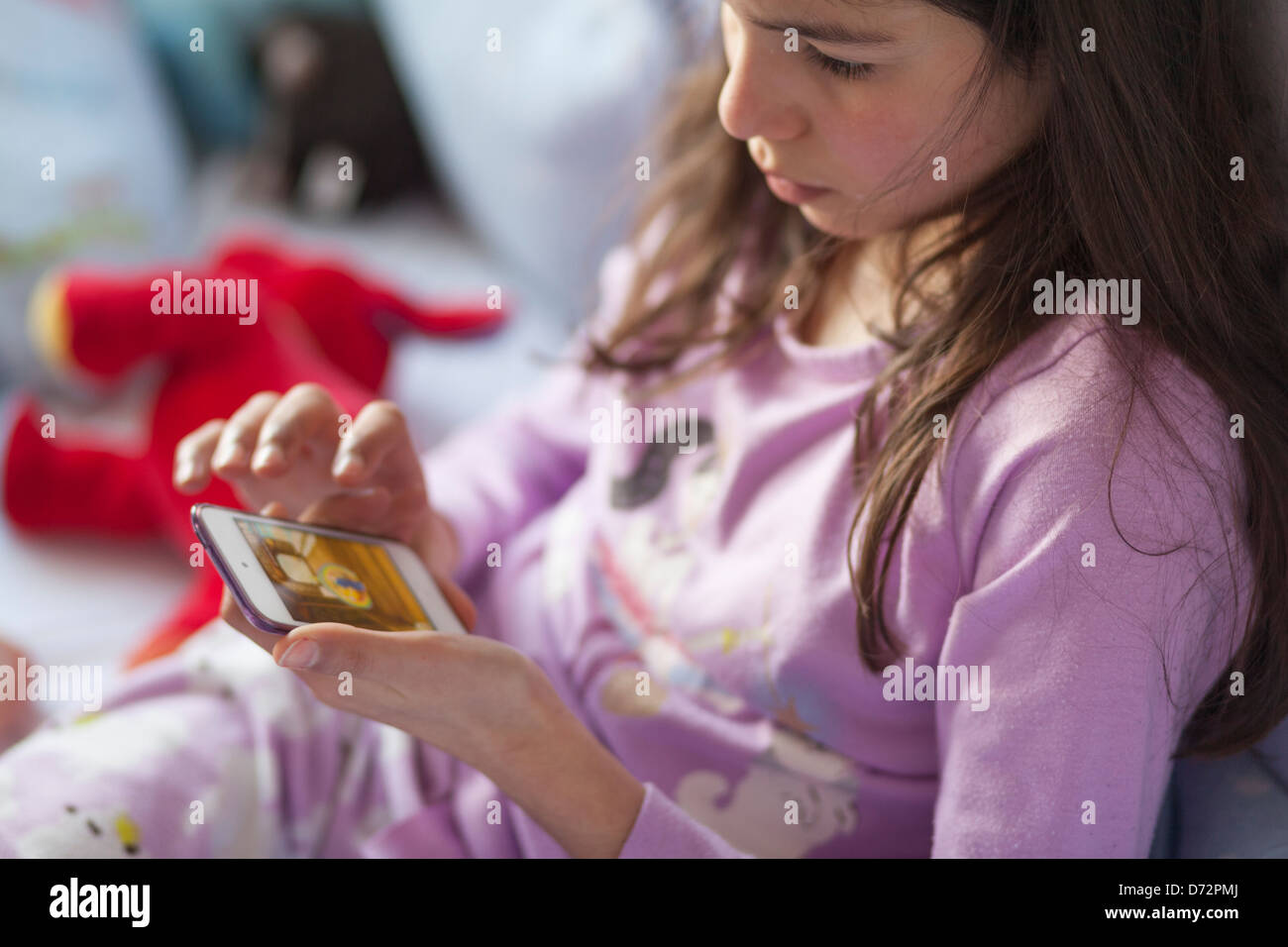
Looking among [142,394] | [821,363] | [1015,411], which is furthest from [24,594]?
[1015,411]

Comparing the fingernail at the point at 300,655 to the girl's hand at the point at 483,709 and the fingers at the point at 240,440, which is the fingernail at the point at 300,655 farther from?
the fingers at the point at 240,440

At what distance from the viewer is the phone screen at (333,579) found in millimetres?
566

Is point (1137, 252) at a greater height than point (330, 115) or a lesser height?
lesser

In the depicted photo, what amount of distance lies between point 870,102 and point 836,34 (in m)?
0.04

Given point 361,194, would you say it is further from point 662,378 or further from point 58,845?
point 58,845

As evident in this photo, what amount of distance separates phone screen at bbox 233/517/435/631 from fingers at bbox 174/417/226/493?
0.08 meters

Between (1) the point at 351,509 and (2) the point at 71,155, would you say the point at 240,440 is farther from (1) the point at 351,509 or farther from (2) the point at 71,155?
(2) the point at 71,155

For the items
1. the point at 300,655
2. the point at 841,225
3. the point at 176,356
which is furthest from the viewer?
the point at 176,356

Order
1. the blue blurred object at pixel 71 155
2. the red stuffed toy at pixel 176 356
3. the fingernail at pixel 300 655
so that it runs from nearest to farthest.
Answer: the fingernail at pixel 300 655, the red stuffed toy at pixel 176 356, the blue blurred object at pixel 71 155

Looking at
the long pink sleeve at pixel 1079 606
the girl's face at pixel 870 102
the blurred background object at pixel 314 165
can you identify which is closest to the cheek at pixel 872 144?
the girl's face at pixel 870 102

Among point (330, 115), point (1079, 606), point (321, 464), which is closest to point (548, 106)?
point (330, 115)

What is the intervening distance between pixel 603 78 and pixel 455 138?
202 mm

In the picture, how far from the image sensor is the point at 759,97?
1.89 feet

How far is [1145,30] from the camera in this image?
53 centimetres
